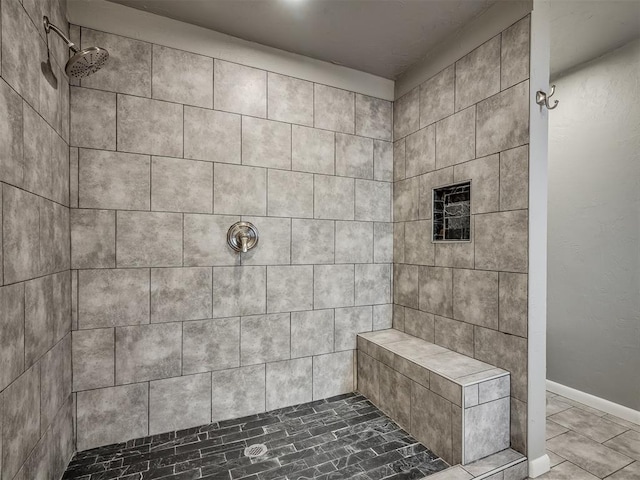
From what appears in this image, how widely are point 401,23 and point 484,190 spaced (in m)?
1.22

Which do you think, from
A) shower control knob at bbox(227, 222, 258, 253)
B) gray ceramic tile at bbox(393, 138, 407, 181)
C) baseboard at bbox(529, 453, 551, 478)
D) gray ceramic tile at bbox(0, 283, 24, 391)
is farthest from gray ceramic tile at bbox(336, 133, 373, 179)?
baseboard at bbox(529, 453, 551, 478)

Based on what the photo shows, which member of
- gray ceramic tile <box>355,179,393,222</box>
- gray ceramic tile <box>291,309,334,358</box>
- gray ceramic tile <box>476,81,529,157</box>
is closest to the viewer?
gray ceramic tile <box>476,81,529,157</box>

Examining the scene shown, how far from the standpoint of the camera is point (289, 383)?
2369 mm

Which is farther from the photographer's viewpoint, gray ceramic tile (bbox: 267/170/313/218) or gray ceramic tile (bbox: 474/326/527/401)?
gray ceramic tile (bbox: 267/170/313/218)

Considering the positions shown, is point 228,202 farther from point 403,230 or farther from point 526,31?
point 526,31

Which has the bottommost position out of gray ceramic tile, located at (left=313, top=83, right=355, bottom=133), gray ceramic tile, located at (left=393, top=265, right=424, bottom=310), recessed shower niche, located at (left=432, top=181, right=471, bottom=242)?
gray ceramic tile, located at (left=393, top=265, right=424, bottom=310)

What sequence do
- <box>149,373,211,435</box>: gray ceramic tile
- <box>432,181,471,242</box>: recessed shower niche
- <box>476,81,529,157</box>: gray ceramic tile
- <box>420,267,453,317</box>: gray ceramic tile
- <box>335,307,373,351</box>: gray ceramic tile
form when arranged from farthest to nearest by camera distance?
<box>335,307,373,351</box>: gray ceramic tile, <box>420,267,453,317</box>: gray ceramic tile, <box>432,181,471,242</box>: recessed shower niche, <box>149,373,211,435</box>: gray ceramic tile, <box>476,81,529,157</box>: gray ceramic tile

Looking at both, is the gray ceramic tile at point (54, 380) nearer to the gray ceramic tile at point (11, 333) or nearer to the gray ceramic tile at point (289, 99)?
the gray ceramic tile at point (11, 333)

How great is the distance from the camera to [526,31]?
1758 millimetres

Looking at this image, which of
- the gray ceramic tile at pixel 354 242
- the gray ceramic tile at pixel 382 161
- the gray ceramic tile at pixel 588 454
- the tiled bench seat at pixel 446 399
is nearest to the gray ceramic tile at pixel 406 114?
Result: the gray ceramic tile at pixel 382 161

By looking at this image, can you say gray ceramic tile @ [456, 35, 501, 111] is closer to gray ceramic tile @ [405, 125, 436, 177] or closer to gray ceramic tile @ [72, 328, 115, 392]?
gray ceramic tile @ [405, 125, 436, 177]

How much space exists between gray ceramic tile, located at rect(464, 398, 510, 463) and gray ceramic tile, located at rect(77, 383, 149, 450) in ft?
6.27

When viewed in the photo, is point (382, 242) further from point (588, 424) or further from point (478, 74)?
point (588, 424)

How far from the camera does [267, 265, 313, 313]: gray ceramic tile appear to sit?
2.33 metres
